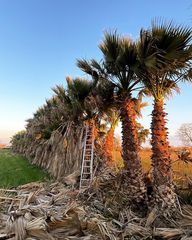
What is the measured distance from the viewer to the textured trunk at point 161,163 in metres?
6.04

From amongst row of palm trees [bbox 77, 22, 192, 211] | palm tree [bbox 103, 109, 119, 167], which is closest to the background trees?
row of palm trees [bbox 77, 22, 192, 211]

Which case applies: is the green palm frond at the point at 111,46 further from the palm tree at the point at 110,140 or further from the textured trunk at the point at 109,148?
the textured trunk at the point at 109,148

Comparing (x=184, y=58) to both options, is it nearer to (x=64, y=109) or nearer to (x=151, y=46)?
(x=151, y=46)

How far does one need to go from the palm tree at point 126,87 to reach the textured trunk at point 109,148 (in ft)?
7.03

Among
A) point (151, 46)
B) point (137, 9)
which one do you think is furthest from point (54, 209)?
point (137, 9)

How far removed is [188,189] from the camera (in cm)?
634

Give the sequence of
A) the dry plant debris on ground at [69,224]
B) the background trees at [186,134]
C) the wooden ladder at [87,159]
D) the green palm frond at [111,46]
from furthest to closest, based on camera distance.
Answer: the wooden ladder at [87,159] < the background trees at [186,134] < the green palm frond at [111,46] < the dry plant debris on ground at [69,224]

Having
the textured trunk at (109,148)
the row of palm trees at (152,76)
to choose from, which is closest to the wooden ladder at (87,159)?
the textured trunk at (109,148)

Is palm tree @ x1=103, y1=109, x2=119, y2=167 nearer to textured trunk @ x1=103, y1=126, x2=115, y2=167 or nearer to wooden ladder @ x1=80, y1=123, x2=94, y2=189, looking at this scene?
textured trunk @ x1=103, y1=126, x2=115, y2=167

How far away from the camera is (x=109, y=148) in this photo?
9594 millimetres

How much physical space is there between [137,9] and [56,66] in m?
9.94

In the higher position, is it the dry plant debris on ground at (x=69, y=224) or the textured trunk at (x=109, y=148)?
the textured trunk at (x=109, y=148)

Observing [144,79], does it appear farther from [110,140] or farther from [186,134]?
[110,140]

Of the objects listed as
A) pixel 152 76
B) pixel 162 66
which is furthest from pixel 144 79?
pixel 162 66
